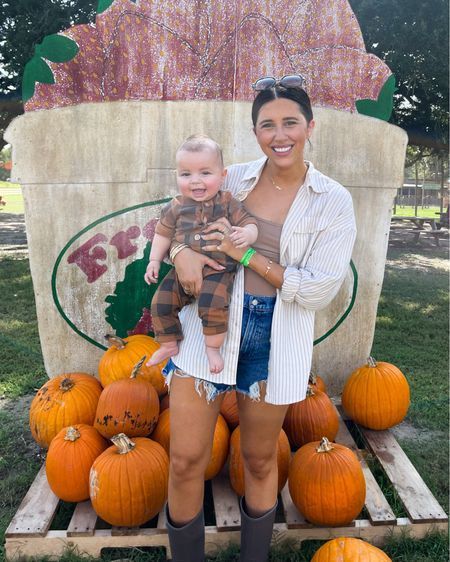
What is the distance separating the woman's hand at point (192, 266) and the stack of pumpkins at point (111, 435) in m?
1.04

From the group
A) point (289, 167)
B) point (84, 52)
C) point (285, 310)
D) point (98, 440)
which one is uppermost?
point (84, 52)

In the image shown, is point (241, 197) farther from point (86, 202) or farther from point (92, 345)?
point (92, 345)

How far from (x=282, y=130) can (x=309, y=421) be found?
178 cm

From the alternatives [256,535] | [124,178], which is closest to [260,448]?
[256,535]

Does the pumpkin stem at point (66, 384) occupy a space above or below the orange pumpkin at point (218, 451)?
above

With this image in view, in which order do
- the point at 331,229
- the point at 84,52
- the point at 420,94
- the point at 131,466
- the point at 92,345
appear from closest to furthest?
the point at 331,229, the point at 131,466, the point at 84,52, the point at 92,345, the point at 420,94

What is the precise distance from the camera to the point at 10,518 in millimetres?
2639

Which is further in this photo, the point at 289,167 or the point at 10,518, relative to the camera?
the point at 10,518

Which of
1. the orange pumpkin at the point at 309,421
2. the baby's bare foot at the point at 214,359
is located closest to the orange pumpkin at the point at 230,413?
the orange pumpkin at the point at 309,421

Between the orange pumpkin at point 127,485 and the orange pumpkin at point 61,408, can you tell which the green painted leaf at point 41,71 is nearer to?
the orange pumpkin at point 61,408

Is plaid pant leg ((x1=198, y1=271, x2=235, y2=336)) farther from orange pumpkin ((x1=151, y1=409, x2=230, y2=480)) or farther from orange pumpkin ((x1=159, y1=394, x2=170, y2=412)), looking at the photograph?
orange pumpkin ((x1=159, y1=394, x2=170, y2=412))

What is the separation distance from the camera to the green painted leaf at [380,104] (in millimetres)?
3428

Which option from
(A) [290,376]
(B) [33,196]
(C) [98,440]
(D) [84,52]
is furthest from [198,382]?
(D) [84,52]

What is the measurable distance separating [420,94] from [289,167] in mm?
6566
